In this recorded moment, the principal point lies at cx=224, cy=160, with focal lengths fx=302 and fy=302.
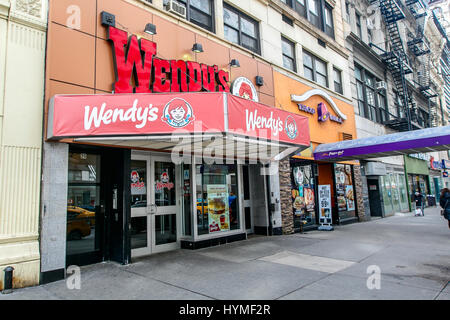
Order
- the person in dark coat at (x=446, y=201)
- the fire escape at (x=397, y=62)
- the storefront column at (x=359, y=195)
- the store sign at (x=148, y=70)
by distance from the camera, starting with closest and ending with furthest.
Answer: the store sign at (x=148, y=70) → the person in dark coat at (x=446, y=201) → the storefront column at (x=359, y=195) → the fire escape at (x=397, y=62)

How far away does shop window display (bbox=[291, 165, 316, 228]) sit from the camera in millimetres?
12008

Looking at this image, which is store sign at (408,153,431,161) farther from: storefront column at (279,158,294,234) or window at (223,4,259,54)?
window at (223,4,259,54)

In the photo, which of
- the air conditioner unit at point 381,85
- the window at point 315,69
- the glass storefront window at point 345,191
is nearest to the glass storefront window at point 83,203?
the window at point 315,69

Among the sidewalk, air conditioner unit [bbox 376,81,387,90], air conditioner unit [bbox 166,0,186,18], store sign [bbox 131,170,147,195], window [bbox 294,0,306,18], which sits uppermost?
window [bbox 294,0,306,18]

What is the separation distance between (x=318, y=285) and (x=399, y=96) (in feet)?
71.0

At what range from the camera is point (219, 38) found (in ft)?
32.3

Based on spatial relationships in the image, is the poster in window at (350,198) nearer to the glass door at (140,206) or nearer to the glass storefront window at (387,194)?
the glass storefront window at (387,194)

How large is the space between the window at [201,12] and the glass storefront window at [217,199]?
4662 millimetres

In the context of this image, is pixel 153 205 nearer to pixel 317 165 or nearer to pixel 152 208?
pixel 152 208

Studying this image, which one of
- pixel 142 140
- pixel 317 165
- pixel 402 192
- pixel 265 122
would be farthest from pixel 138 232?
pixel 402 192

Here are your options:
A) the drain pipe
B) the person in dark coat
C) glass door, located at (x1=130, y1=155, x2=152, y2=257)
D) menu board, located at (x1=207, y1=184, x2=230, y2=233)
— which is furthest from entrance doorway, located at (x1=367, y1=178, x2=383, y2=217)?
the drain pipe

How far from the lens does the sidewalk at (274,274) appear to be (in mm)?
4797

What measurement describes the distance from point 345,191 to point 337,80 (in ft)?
19.8

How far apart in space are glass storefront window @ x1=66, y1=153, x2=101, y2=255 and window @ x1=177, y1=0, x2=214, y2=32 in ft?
17.8
